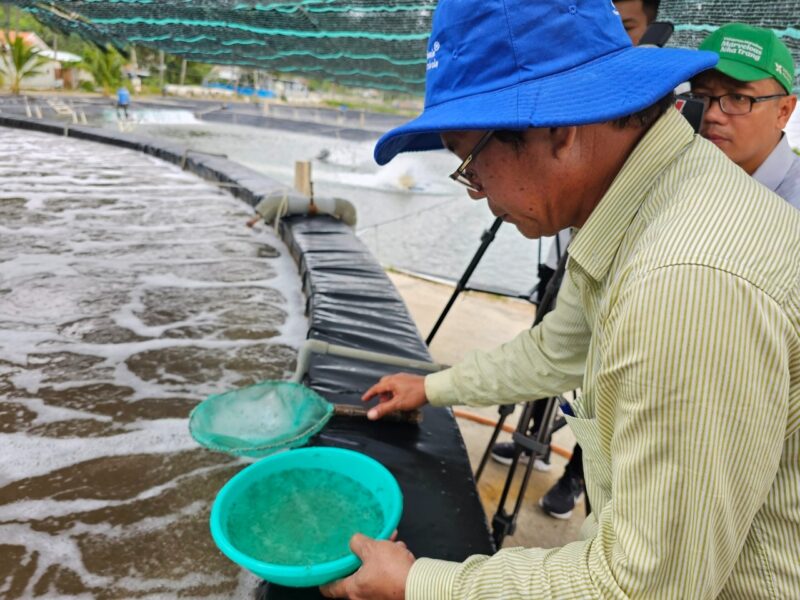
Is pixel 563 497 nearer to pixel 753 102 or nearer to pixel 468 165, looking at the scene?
pixel 753 102

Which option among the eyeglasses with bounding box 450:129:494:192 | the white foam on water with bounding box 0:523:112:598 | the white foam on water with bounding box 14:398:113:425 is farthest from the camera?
the white foam on water with bounding box 14:398:113:425

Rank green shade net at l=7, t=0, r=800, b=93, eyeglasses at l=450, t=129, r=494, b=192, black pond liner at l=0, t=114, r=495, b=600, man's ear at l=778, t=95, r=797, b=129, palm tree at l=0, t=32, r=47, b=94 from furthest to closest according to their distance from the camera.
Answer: palm tree at l=0, t=32, r=47, b=94
green shade net at l=7, t=0, r=800, b=93
man's ear at l=778, t=95, r=797, b=129
black pond liner at l=0, t=114, r=495, b=600
eyeglasses at l=450, t=129, r=494, b=192

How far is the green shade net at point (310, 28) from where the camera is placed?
3000 millimetres

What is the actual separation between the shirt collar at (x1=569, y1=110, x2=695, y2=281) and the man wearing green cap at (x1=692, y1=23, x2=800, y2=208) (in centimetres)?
121

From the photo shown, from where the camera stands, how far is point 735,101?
182cm

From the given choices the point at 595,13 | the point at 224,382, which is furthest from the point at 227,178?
the point at 595,13

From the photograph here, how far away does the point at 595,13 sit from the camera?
2.82 ft

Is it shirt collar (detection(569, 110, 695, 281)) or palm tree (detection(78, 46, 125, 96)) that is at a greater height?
palm tree (detection(78, 46, 125, 96))

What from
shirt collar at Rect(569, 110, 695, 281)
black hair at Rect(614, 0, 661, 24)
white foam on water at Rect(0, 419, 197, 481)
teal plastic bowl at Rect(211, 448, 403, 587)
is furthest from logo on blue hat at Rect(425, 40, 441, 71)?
→ white foam on water at Rect(0, 419, 197, 481)

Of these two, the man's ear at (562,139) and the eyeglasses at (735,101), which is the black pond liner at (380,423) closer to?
the man's ear at (562,139)

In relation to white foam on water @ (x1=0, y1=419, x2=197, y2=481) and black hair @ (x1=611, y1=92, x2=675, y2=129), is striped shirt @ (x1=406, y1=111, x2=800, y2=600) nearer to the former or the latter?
black hair @ (x1=611, y1=92, x2=675, y2=129)

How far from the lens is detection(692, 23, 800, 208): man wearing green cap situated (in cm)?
176

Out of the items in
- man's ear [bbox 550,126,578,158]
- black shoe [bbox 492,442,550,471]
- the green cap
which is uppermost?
the green cap

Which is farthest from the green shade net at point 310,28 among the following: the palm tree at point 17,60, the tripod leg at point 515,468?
the palm tree at point 17,60
